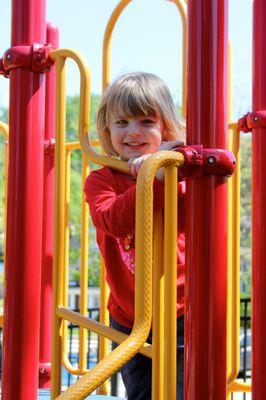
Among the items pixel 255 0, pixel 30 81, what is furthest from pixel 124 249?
pixel 255 0

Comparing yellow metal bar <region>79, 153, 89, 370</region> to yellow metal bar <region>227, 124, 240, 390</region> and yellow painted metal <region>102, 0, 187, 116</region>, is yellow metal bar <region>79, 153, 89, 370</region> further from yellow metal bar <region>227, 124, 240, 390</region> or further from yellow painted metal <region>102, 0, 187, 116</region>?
yellow metal bar <region>227, 124, 240, 390</region>

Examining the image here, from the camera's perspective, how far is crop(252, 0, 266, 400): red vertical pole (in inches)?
78.9

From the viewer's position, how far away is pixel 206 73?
1662 mm

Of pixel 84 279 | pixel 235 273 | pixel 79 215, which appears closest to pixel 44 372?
pixel 84 279

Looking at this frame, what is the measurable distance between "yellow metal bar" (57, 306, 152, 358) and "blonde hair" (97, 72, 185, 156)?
0.63 m

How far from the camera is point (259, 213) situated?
2.10m

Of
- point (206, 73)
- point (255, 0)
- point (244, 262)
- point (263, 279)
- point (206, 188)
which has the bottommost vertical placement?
point (244, 262)

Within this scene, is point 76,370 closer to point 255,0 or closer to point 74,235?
point 255,0

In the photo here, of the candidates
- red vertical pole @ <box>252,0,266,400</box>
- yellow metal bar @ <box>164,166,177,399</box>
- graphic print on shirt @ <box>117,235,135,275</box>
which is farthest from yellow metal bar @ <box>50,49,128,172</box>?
red vertical pole @ <box>252,0,266,400</box>

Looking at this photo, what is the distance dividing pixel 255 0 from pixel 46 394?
5.70ft

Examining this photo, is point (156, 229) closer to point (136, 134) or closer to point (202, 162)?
point (202, 162)

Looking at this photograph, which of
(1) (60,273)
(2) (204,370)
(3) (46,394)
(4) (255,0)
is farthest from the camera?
(3) (46,394)

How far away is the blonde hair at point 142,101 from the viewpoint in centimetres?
206

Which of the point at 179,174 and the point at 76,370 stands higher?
the point at 179,174
